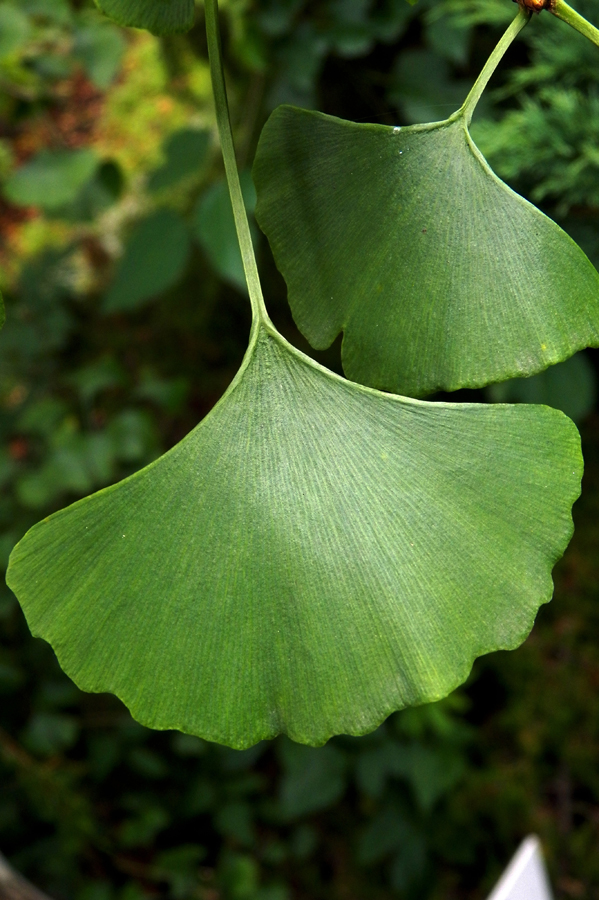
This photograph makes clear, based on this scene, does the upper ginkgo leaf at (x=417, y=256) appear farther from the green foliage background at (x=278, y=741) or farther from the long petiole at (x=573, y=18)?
the green foliage background at (x=278, y=741)

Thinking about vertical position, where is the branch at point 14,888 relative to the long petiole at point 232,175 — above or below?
below

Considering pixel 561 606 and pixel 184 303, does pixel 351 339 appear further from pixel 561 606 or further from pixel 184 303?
pixel 184 303

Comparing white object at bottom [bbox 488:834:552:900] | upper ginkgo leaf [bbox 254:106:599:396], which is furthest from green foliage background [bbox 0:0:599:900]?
upper ginkgo leaf [bbox 254:106:599:396]

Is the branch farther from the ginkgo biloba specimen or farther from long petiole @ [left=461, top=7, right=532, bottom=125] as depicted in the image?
long petiole @ [left=461, top=7, right=532, bottom=125]

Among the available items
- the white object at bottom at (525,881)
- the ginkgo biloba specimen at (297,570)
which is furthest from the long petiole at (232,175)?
the white object at bottom at (525,881)

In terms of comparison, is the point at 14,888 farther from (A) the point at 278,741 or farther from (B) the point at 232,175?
(B) the point at 232,175
